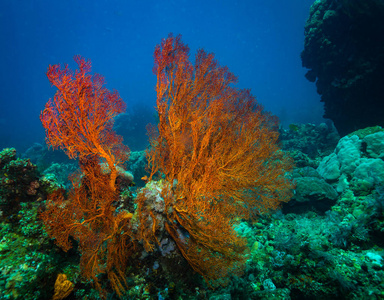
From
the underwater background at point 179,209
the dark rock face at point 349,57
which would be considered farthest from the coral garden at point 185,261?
the dark rock face at point 349,57

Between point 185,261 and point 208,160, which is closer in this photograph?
point 208,160

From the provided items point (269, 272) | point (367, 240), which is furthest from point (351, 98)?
point (269, 272)

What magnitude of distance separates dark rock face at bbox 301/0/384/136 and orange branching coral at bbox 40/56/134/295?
475 inches

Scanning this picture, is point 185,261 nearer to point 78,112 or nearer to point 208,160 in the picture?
point 208,160

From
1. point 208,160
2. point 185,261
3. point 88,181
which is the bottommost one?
point 185,261

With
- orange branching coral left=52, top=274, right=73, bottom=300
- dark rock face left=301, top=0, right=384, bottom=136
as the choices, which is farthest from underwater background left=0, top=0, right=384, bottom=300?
dark rock face left=301, top=0, right=384, bottom=136

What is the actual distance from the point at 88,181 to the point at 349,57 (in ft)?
44.5

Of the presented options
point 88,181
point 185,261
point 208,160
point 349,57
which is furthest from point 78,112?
point 349,57

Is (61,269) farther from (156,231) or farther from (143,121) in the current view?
(143,121)

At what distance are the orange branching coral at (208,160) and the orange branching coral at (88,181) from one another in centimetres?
75

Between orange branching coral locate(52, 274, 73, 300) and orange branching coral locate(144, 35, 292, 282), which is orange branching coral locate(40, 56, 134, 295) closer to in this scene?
orange branching coral locate(52, 274, 73, 300)

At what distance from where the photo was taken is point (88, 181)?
3.98m

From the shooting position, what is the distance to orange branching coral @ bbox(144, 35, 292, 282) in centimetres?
343

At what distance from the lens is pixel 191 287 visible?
352cm
